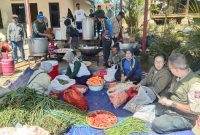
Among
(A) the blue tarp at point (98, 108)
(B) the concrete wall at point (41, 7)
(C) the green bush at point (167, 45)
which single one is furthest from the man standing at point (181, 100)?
(B) the concrete wall at point (41, 7)

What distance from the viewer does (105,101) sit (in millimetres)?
4820

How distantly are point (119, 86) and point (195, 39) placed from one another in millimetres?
1645

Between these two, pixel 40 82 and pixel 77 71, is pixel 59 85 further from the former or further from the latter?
pixel 77 71

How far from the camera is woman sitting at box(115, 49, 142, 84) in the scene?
543 cm

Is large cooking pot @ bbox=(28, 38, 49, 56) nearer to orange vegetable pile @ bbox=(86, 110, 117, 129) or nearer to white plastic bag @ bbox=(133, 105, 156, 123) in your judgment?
orange vegetable pile @ bbox=(86, 110, 117, 129)

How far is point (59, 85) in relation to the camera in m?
4.95

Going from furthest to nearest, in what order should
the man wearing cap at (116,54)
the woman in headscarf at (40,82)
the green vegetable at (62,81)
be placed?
the man wearing cap at (116,54) < the green vegetable at (62,81) < the woman in headscarf at (40,82)

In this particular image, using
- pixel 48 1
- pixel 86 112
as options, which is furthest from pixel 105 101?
pixel 48 1

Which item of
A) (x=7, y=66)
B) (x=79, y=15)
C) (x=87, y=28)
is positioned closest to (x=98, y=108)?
(x=7, y=66)

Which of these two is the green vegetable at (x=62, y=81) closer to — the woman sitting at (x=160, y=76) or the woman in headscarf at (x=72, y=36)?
the woman sitting at (x=160, y=76)

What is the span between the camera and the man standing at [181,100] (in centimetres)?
322

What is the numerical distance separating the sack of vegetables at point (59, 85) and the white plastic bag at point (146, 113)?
1.57 m

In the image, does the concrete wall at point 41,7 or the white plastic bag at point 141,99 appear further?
the concrete wall at point 41,7

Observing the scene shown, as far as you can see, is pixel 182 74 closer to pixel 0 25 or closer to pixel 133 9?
pixel 133 9
